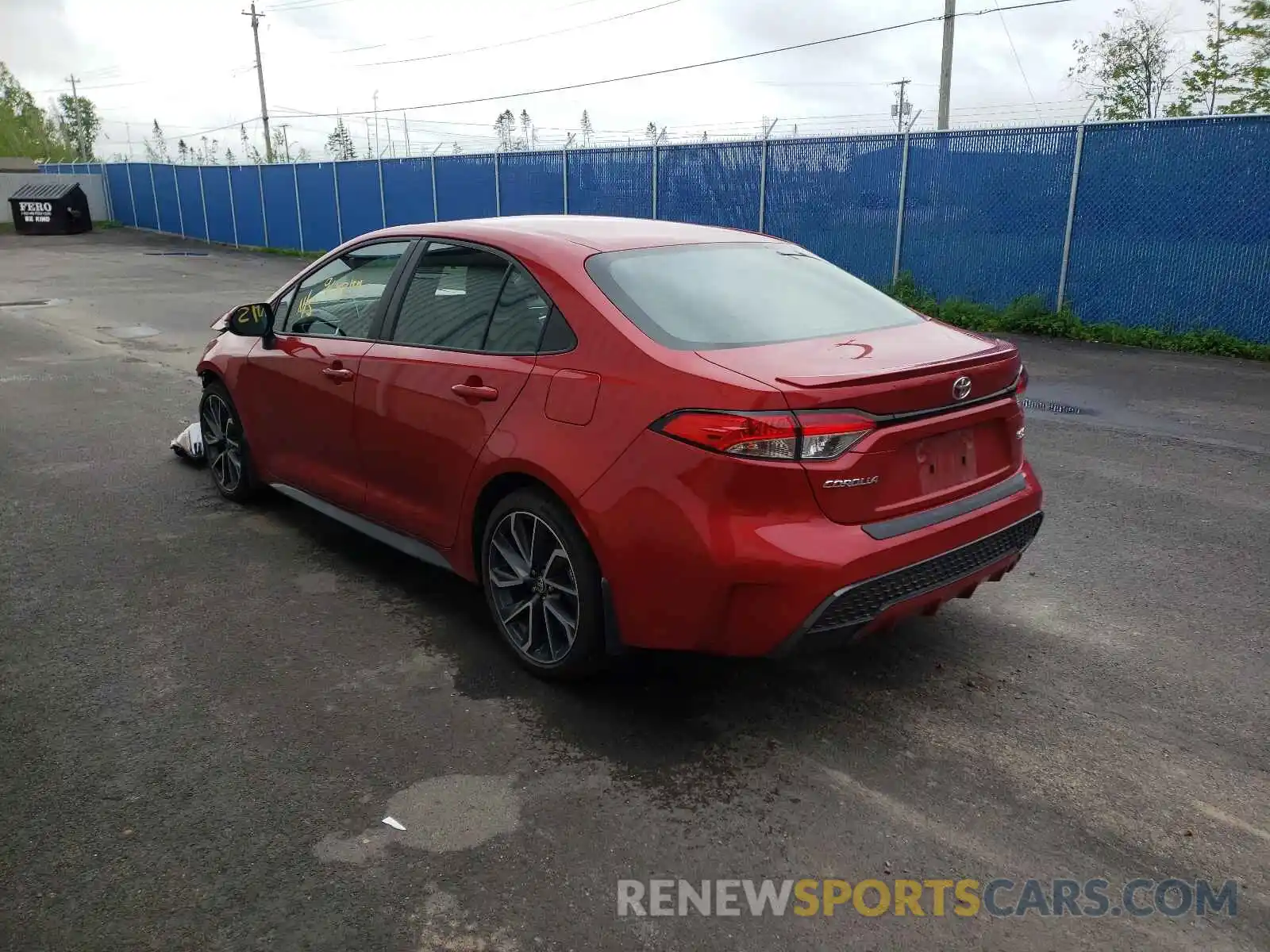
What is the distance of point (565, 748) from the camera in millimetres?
3381

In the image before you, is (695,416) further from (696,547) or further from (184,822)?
(184,822)

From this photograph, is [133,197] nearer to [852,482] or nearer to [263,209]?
[263,209]

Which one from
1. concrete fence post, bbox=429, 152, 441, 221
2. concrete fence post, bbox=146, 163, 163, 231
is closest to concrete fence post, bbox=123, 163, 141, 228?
concrete fence post, bbox=146, 163, 163, 231

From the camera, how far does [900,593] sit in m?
3.29

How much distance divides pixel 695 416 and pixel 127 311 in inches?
601

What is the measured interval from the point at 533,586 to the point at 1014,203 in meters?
11.9

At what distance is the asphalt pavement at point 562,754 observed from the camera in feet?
8.63

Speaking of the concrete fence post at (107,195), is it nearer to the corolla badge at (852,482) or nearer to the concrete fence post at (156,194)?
the concrete fence post at (156,194)

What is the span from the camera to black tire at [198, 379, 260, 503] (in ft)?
19.1

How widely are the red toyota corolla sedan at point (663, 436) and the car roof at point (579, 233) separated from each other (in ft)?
0.06

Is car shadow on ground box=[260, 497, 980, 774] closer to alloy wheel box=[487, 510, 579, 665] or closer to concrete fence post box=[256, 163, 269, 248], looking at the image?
alloy wheel box=[487, 510, 579, 665]

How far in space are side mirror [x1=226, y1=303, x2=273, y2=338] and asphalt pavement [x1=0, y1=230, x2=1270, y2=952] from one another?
3.54 ft

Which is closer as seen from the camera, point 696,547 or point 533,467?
point 696,547

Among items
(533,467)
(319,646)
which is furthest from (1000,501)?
(319,646)
